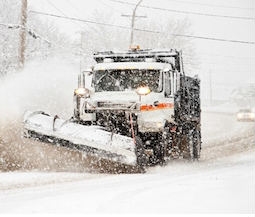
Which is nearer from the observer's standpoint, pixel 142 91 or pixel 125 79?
pixel 142 91

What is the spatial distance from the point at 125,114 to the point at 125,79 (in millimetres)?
1052

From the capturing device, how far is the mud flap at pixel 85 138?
9312 millimetres

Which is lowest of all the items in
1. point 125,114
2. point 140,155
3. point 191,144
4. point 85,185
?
point 191,144

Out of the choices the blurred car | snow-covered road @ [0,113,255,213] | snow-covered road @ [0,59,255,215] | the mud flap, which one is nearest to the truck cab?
the mud flap

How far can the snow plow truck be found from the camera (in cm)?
944

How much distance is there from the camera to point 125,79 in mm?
11039

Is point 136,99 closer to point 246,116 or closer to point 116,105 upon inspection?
point 116,105

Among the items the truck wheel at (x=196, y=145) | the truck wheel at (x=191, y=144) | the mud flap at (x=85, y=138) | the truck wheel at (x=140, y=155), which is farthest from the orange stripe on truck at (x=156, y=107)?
the truck wheel at (x=196, y=145)

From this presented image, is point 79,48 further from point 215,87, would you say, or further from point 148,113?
point 215,87

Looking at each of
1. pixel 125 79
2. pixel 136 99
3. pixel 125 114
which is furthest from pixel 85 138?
pixel 125 79

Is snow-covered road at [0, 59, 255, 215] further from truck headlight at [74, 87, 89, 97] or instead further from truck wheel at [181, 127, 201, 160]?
truck headlight at [74, 87, 89, 97]

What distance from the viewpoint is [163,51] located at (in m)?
11.8

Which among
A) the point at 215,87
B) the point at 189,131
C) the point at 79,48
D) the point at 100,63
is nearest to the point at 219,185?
the point at 100,63

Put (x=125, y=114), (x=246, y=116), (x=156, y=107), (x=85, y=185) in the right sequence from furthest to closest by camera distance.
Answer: (x=246, y=116)
(x=156, y=107)
(x=125, y=114)
(x=85, y=185)
